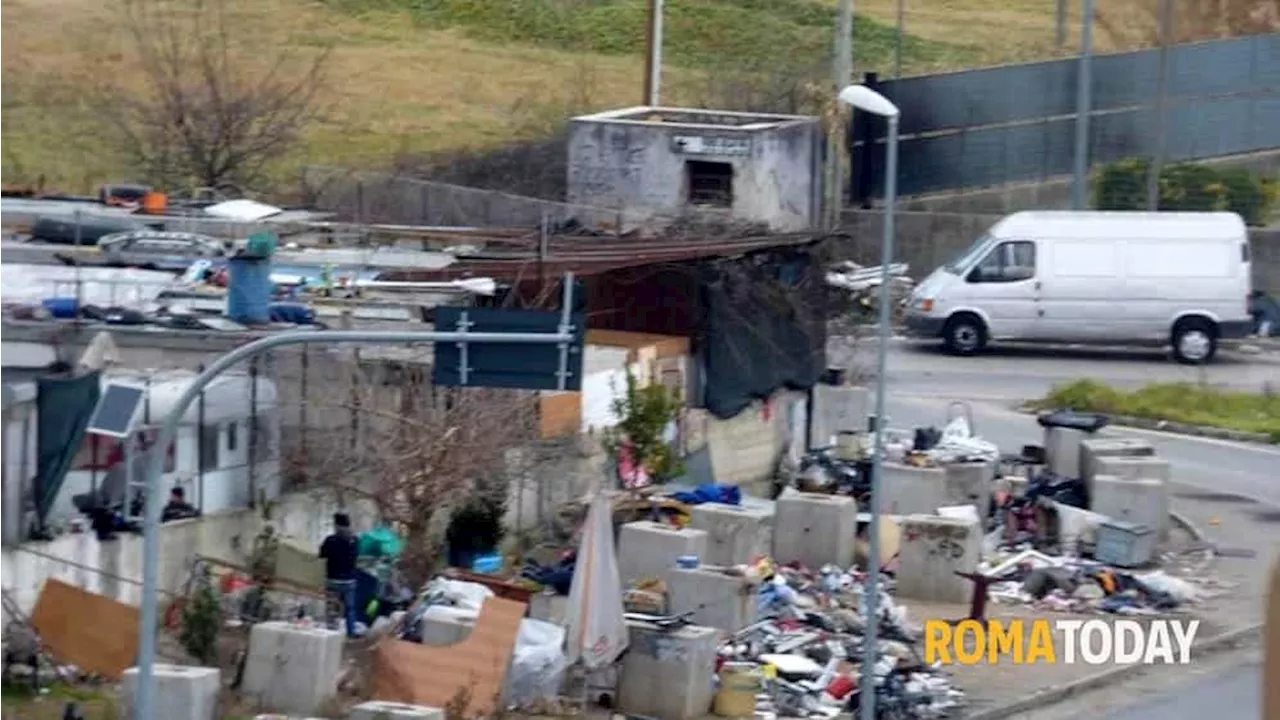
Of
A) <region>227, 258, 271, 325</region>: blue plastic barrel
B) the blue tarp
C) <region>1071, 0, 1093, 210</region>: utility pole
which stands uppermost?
<region>1071, 0, 1093, 210</region>: utility pole

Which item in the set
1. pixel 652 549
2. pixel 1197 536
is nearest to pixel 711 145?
pixel 1197 536

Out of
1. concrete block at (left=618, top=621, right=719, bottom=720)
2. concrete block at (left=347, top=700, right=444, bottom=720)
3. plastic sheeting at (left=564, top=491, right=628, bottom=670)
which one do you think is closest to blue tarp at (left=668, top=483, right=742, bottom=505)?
plastic sheeting at (left=564, top=491, right=628, bottom=670)

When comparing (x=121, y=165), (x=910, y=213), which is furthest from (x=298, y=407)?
(x=121, y=165)

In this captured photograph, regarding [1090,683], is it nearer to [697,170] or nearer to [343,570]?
[343,570]

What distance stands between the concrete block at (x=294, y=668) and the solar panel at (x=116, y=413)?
7.93 ft

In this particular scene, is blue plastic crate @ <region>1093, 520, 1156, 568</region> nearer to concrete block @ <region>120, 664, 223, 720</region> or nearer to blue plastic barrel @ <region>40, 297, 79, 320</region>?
blue plastic barrel @ <region>40, 297, 79, 320</region>

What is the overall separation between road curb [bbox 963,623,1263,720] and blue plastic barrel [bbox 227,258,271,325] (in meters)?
8.83

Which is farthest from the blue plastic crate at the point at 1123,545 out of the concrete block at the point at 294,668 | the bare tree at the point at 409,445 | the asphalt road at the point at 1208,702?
the concrete block at the point at 294,668

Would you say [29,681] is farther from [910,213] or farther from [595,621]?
[910,213]

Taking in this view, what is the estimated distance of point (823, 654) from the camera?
23484 millimetres

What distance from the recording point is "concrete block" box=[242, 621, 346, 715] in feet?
68.1

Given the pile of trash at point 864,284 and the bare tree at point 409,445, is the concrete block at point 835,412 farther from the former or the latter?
the bare tree at point 409,445

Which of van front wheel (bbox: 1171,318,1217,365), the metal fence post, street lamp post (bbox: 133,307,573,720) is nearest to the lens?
street lamp post (bbox: 133,307,573,720)

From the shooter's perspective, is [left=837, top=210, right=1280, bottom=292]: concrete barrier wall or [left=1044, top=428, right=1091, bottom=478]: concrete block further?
[left=837, top=210, right=1280, bottom=292]: concrete barrier wall
